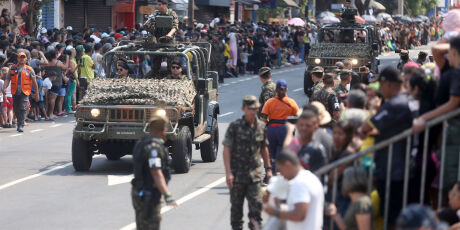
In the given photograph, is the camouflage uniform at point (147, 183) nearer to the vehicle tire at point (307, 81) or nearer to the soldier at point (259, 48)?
the vehicle tire at point (307, 81)

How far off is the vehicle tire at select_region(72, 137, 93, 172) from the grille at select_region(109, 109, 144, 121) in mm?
636

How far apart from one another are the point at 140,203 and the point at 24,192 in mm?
5123

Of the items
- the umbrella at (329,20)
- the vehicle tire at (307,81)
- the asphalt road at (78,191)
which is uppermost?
the umbrella at (329,20)

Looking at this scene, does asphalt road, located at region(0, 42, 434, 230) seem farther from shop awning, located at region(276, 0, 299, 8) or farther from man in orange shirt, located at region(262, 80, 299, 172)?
shop awning, located at region(276, 0, 299, 8)

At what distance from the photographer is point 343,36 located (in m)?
29.0

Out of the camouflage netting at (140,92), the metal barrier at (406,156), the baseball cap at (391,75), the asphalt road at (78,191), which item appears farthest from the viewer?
the camouflage netting at (140,92)

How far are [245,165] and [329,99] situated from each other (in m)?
4.26

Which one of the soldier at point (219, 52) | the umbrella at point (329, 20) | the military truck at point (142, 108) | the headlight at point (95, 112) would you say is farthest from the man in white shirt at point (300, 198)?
the umbrella at point (329, 20)

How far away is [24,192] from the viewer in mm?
14180

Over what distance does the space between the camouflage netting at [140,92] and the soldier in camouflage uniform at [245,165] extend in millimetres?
4976

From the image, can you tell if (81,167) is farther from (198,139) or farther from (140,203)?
(140,203)

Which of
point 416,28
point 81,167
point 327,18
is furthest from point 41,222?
point 416,28

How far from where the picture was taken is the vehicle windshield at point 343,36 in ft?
94.1

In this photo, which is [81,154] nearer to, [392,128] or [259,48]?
[392,128]
